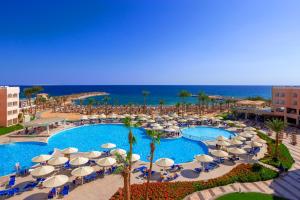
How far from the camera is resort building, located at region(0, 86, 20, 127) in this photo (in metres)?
38.9

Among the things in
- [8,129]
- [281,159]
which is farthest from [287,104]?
[8,129]

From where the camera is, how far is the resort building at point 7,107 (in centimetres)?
3894

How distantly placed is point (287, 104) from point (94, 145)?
40205mm

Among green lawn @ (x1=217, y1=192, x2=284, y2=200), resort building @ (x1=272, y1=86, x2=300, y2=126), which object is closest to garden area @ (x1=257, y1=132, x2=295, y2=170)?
green lawn @ (x1=217, y1=192, x2=284, y2=200)

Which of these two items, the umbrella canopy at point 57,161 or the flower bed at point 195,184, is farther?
the umbrella canopy at point 57,161

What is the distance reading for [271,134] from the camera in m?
36.4

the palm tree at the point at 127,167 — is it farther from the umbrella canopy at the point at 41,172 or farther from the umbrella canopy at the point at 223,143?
the umbrella canopy at the point at 223,143

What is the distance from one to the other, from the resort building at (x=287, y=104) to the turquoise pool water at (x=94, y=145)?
1555 centimetres

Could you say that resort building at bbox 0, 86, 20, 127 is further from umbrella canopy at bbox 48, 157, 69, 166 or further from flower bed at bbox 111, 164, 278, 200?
flower bed at bbox 111, 164, 278, 200

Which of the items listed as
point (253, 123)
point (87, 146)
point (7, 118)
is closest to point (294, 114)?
point (253, 123)

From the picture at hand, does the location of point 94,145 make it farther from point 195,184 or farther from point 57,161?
point 195,184

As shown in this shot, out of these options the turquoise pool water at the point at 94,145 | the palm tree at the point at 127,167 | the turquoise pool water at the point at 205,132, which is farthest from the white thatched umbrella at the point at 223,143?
the palm tree at the point at 127,167

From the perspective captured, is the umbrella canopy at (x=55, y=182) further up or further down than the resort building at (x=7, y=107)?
further down

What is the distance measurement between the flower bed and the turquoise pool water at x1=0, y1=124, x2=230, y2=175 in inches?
267
